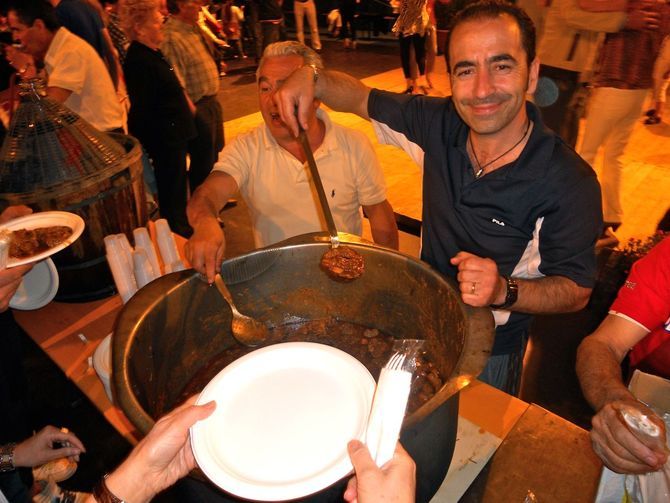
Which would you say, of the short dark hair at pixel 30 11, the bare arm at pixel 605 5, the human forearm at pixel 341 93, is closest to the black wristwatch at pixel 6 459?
the human forearm at pixel 341 93

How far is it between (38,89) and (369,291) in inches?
64.6

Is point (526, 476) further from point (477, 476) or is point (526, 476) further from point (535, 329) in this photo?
point (535, 329)

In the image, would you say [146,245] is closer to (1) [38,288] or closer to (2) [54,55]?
(1) [38,288]

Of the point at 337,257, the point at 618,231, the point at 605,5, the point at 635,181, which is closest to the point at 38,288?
the point at 337,257

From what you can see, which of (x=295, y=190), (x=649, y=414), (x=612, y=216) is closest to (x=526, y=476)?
(x=649, y=414)

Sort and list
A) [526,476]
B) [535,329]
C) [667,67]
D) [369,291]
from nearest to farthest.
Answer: [526,476] < [369,291] < [535,329] < [667,67]

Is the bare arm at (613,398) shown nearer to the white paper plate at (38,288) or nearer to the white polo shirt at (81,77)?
the white paper plate at (38,288)

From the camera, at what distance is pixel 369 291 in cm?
152

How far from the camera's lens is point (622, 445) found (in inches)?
38.6

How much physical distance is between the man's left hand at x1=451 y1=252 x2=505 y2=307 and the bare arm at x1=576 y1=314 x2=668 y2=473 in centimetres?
36

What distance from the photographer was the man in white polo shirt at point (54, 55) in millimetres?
2996

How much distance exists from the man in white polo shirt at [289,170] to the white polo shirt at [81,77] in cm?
171

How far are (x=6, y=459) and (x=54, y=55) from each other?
2615 mm

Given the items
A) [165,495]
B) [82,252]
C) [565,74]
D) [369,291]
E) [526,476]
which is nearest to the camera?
[526,476]
